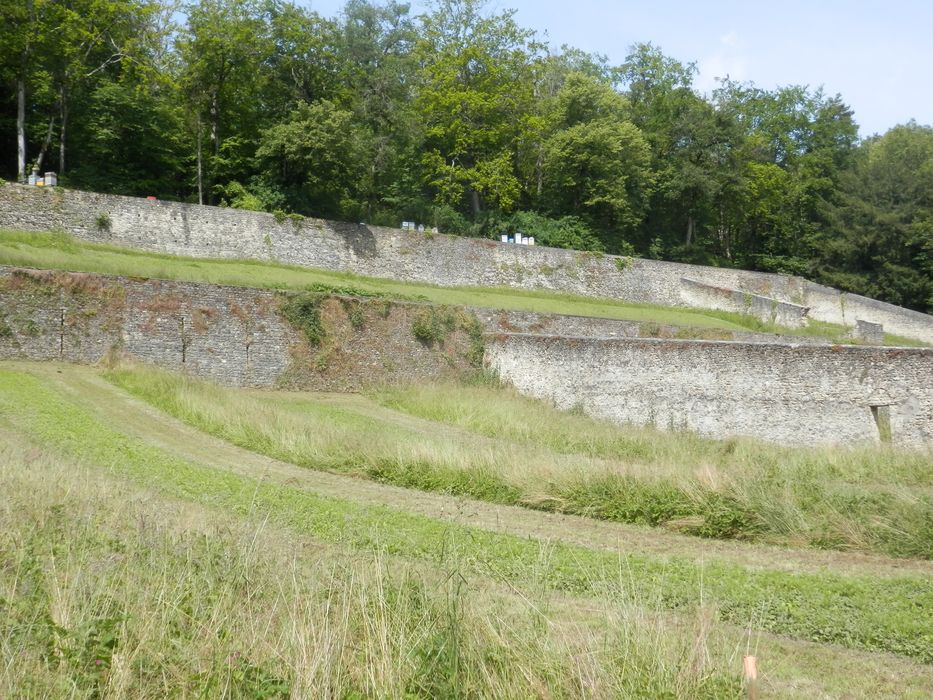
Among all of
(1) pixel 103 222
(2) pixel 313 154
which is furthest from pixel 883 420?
(2) pixel 313 154

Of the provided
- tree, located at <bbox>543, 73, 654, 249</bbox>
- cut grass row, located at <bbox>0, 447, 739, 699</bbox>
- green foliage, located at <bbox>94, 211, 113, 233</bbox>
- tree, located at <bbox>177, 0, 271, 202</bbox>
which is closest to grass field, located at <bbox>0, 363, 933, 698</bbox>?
cut grass row, located at <bbox>0, 447, 739, 699</bbox>

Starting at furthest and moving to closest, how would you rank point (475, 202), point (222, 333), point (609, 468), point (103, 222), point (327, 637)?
point (475, 202), point (103, 222), point (222, 333), point (609, 468), point (327, 637)

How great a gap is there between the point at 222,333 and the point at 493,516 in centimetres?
1357

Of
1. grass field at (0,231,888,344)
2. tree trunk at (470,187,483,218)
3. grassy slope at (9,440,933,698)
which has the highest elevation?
tree trunk at (470,187,483,218)

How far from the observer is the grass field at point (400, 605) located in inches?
207

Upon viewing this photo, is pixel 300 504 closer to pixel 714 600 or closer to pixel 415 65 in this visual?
pixel 714 600

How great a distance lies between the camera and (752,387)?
67.2 feet

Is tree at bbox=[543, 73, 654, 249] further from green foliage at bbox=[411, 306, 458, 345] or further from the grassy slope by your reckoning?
the grassy slope

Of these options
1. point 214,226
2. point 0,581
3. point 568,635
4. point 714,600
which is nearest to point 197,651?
point 0,581

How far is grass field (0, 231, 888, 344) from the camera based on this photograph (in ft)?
77.6

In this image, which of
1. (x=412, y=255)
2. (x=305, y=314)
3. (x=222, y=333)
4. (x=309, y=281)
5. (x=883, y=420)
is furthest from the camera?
(x=412, y=255)

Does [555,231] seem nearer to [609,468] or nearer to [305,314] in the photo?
[305,314]

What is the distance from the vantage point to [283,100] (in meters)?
A: 40.7

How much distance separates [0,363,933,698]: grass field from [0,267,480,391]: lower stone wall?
10.8 metres
